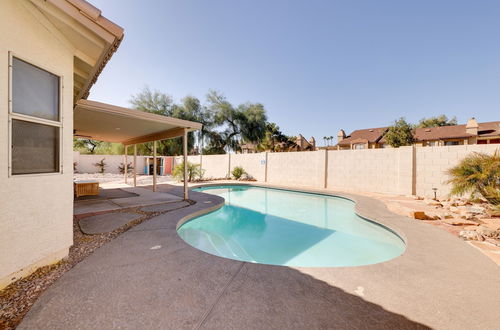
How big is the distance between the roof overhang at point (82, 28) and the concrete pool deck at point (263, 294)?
3082 mm

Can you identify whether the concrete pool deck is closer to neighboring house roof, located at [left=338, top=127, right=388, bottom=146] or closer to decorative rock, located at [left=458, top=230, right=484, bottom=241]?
decorative rock, located at [left=458, top=230, right=484, bottom=241]

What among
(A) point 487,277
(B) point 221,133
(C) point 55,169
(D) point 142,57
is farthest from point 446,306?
(B) point 221,133

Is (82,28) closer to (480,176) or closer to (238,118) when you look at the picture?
(480,176)

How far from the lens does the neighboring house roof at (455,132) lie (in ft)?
88.6

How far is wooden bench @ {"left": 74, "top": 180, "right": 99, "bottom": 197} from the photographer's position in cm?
816

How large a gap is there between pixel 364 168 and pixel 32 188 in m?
12.5

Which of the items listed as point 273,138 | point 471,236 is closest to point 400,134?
point 273,138

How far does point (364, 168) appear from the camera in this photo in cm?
1108

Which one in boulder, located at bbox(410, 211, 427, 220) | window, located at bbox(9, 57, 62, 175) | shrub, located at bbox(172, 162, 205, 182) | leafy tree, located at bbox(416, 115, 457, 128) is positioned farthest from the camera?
leafy tree, located at bbox(416, 115, 457, 128)

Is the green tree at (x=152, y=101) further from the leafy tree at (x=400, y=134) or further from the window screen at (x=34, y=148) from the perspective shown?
the leafy tree at (x=400, y=134)

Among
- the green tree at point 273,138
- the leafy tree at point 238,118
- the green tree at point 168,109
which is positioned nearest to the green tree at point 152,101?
the green tree at point 168,109

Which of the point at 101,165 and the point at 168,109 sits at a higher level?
the point at 168,109

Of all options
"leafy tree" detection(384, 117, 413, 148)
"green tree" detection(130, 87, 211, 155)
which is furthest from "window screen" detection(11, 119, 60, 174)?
"leafy tree" detection(384, 117, 413, 148)

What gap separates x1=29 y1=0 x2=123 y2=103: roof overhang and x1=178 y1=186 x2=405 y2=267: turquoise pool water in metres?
4.07
